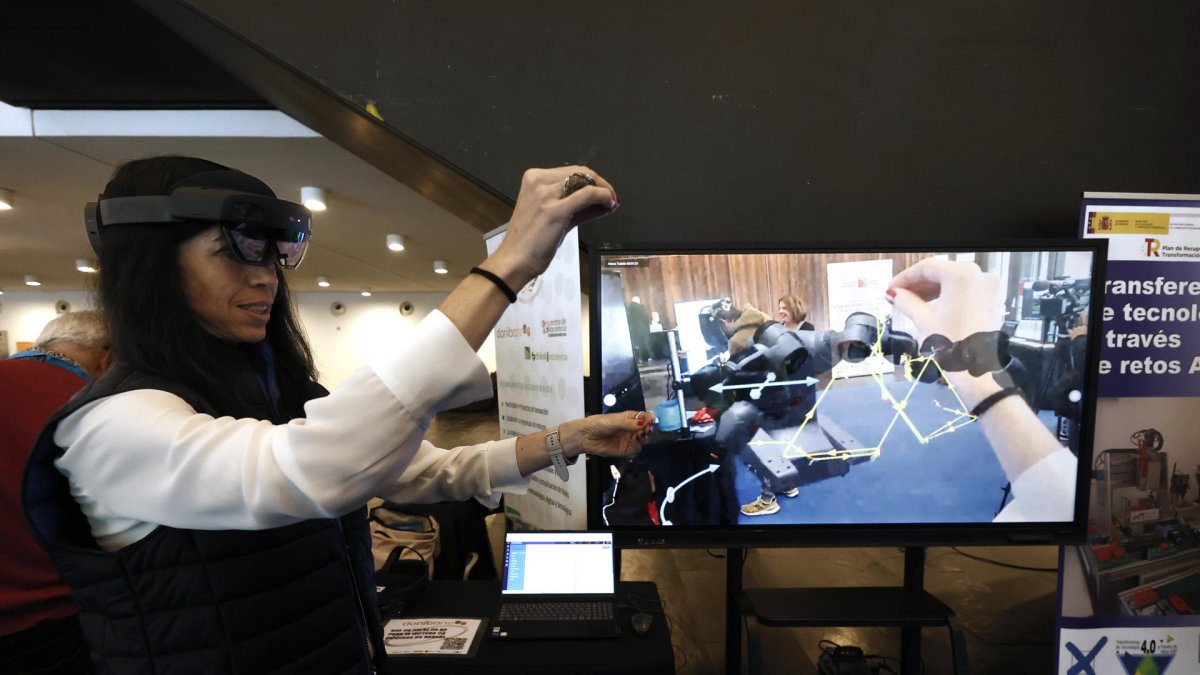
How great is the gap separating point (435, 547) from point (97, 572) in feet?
6.90

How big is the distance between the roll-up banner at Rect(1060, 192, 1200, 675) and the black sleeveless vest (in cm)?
258

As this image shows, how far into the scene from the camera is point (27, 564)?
62.6 inches

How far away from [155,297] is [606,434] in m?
0.85

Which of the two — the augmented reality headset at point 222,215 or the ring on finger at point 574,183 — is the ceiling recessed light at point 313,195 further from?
the ring on finger at point 574,183

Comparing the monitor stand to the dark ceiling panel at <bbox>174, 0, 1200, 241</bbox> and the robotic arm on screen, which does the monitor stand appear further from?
the dark ceiling panel at <bbox>174, 0, 1200, 241</bbox>

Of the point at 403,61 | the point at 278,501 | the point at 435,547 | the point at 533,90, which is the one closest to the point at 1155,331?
the point at 533,90

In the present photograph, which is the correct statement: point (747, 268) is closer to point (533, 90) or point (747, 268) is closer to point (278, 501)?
point (533, 90)

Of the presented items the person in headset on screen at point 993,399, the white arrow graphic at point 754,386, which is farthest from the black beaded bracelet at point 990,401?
the white arrow graphic at point 754,386

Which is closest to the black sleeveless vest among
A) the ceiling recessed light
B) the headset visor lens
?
the headset visor lens

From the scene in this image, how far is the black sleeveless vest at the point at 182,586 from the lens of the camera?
73cm

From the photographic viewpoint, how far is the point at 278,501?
585mm

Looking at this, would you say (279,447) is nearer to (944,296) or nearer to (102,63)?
(944,296)

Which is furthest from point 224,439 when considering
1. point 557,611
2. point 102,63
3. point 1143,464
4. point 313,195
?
point 313,195
